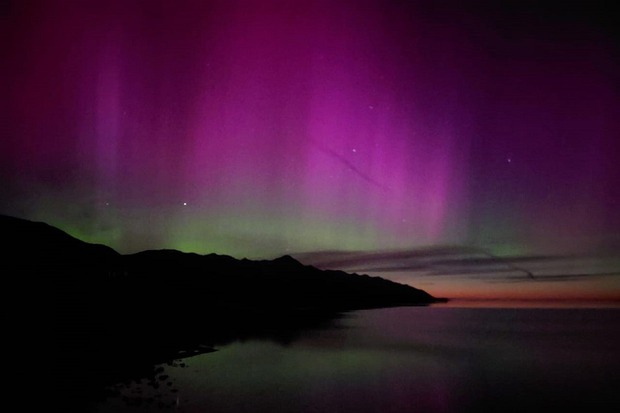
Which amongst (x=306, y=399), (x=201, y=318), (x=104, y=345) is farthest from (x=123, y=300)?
(x=306, y=399)

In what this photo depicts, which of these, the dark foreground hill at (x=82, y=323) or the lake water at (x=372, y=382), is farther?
the dark foreground hill at (x=82, y=323)

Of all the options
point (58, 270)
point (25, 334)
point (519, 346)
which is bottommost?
point (519, 346)

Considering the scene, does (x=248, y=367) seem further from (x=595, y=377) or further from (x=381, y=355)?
(x=595, y=377)

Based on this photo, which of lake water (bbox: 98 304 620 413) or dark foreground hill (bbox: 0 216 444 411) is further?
dark foreground hill (bbox: 0 216 444 411)

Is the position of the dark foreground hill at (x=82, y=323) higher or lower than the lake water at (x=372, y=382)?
higher

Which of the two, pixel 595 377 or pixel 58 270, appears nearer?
pixel 595 377

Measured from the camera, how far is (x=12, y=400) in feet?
57.1

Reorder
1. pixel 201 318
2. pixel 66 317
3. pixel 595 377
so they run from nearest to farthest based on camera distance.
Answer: pixel 595 377, pixel 66 317, pixel 201 318

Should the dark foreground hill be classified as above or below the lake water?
above

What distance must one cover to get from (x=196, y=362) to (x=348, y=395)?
11.5 m

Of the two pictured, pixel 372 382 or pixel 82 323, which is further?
pixel 82 323

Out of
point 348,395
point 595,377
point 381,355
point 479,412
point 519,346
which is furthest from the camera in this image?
point 519,346

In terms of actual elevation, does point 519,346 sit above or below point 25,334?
below

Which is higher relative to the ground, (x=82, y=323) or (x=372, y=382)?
(x=82, y=323)
